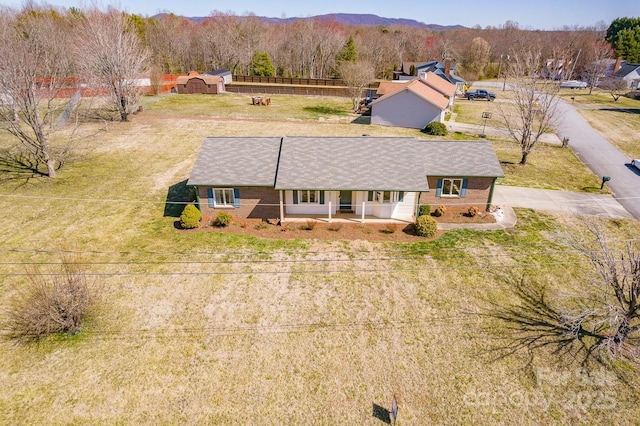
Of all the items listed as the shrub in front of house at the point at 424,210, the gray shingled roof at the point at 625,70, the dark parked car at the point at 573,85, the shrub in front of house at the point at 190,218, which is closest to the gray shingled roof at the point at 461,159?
the shrub in front of house at the point at 424,210

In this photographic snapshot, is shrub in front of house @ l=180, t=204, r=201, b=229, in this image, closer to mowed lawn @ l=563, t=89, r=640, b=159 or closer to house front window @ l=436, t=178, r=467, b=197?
house front window @ l=436, t=178, r=467, b=197

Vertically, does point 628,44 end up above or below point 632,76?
above

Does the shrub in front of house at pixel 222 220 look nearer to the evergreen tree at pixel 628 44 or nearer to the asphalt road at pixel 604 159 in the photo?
the asphalt road at pixel 604 159

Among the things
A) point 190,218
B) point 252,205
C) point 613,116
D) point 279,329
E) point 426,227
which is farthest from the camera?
point 613,116

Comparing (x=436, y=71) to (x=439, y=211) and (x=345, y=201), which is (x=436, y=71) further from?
(x=345, y=201)

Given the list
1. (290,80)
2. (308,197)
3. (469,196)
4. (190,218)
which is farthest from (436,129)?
(290,80)

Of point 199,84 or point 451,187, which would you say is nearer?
point 451,187

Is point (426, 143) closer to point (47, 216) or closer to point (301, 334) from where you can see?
point (301, 334)

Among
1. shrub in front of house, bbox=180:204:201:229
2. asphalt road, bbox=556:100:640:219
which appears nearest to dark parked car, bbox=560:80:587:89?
asphalt road, bbox=556:100:640:219
